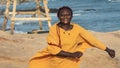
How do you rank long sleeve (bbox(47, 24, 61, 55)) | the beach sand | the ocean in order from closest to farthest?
long sleeve (bbox(47, 24, 61, 55)) < the beach sand < the ocean

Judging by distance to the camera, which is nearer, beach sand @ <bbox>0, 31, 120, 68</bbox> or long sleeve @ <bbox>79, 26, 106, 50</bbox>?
long sleeve @ <bbox>79, 26, 106, 50</bbox>

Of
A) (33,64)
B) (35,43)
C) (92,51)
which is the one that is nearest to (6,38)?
(35,43)

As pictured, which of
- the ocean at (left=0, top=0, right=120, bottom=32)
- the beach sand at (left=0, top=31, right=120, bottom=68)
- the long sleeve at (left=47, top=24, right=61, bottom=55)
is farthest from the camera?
the ocean at (left=0, top=0, right=120, bottom=32)

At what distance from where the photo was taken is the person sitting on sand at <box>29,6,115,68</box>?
5316 mm

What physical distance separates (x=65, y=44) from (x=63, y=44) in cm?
2

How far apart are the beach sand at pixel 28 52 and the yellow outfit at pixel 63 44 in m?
3.47

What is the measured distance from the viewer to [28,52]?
10172 mm

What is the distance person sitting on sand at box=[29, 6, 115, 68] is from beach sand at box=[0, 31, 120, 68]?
139 inches

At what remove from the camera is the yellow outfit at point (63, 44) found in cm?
532

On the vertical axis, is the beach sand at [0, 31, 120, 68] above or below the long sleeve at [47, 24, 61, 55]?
below

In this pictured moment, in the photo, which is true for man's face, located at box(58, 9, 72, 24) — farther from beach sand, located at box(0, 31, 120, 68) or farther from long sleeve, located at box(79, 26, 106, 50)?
beach sand, located at box(0, 31, 120, 68)

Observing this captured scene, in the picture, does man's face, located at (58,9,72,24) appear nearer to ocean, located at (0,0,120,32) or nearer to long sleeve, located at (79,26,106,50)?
long sleeve, located at (79,26,106,50)

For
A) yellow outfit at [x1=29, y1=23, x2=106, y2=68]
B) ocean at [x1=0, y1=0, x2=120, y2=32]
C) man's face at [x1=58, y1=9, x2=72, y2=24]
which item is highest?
man's face at [x1=58, y1=9, x2=72, y2=24]

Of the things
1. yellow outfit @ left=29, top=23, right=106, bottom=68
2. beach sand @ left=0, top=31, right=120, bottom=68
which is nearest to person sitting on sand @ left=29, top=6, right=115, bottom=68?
yellow outfit @ left=29, top=23, right=106, bottom=68
